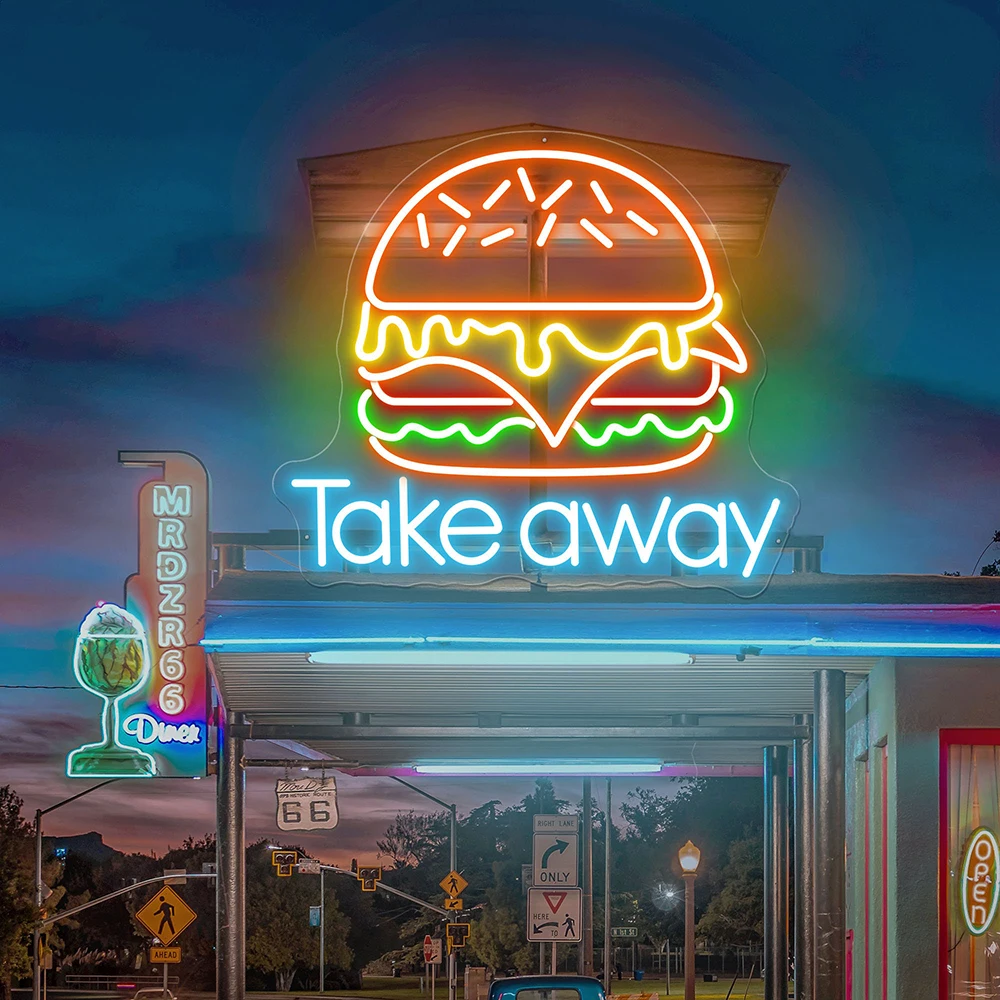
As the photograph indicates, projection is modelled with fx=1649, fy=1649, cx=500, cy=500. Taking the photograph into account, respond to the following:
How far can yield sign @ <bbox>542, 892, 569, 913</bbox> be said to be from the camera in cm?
2364

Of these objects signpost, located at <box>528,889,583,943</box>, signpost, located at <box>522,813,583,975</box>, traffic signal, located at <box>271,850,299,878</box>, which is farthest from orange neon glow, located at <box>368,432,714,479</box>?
traffic signal, located at <box>271,850,299,878</box>

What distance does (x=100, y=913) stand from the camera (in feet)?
403

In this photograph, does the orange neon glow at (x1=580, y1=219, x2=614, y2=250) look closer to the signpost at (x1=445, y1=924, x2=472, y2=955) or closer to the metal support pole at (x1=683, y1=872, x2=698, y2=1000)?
the metal support pole at (x1=683, y1=872, x2=698, y2=1000)

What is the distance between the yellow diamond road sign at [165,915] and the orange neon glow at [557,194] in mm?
15272

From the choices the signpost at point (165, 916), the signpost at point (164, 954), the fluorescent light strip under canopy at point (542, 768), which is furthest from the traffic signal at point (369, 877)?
the fluorescent light strip under canopy at point (542, 768)

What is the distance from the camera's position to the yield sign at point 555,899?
23.6 m

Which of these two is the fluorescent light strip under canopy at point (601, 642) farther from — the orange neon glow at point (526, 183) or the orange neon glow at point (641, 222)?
the orange neon glow at point (526, 183)

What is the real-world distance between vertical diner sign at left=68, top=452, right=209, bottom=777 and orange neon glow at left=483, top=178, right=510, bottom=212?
14.7ft

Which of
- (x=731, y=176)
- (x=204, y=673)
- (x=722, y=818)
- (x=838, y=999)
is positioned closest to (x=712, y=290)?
(x=731, y=176)

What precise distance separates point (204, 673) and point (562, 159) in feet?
23.4

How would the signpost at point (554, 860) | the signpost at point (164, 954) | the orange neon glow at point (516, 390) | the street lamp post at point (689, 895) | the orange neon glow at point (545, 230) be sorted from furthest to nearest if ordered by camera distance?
1. the signpost at point (164, 954)
2. the street lamp post at point (689, 895)
3. the signpost at point (554, 860)
4. the orange neon glow at point (545, 230)
5. the orange neon glow at point (516, 390)

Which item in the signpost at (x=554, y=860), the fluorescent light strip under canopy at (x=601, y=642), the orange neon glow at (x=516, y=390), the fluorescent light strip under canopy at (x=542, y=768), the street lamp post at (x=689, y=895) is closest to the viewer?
the fluorescent light strip under canopy at (x=601, y=642)

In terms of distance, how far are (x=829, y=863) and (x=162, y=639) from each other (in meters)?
9.15

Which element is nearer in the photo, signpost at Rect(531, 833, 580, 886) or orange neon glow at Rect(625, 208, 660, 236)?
orange neon glow at Rect(625, 208, 660, 236)
